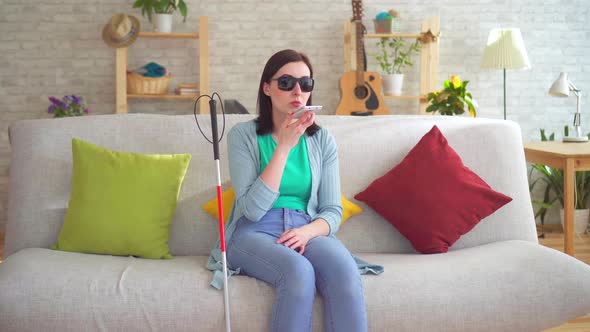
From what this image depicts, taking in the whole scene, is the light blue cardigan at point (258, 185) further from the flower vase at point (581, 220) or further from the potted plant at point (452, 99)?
the flower vase at point (581, 220)

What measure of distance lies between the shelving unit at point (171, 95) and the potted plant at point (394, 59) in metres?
1.38

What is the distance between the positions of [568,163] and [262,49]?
280cm

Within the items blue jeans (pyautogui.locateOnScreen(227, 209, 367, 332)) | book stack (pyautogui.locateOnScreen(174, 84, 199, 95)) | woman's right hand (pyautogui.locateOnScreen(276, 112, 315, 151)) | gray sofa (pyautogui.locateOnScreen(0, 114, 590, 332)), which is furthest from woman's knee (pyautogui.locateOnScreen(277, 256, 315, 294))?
book stack (pyautogui.locateOnScreen(174, 84, 199, 95))

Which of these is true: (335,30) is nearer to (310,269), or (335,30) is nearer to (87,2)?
(87,2)

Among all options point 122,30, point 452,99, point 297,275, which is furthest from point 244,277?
point 122,30

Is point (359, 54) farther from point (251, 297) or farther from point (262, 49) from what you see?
point (251, 297)

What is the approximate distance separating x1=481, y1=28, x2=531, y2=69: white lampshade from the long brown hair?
306cm

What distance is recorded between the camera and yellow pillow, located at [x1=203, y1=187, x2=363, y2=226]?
2760 millimetres

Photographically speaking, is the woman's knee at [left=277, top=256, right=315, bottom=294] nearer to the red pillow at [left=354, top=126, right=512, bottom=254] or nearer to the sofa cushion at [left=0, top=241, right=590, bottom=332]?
the sofa cushion at [left=0, top=241, right=590, bottom=332]

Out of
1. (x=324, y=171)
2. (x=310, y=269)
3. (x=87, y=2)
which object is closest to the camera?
(x=310, y=269)

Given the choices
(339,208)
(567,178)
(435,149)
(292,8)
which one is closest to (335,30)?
(292,8)

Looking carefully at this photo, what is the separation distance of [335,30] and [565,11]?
190 centimetres

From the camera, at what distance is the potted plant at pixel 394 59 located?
5480mm

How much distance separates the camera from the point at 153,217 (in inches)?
106
